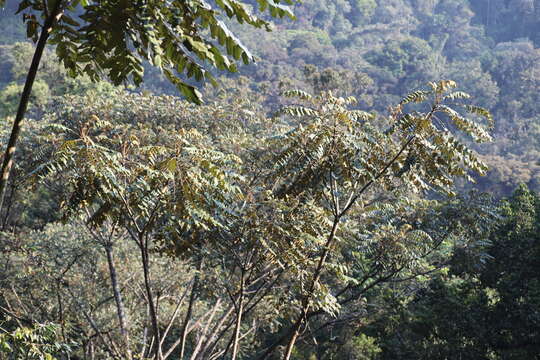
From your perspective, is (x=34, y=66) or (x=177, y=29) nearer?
(x=34, y=66)

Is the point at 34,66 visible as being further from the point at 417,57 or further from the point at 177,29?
the point at 417,57

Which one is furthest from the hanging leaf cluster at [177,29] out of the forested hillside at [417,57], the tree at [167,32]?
the forested hillside at [417,57]

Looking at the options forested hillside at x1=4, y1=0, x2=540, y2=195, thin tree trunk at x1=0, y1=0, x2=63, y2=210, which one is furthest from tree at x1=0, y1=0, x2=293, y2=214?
forested hillside at x1=4, y1=0, x2=540, y2=195

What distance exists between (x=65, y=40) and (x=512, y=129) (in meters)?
59.0

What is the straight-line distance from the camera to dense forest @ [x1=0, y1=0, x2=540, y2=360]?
2547mm

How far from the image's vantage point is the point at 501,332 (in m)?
12.2

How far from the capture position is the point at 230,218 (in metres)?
5.32

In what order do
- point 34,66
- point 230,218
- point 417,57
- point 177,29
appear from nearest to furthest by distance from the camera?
point 34,66 → point 177,29 → point 230,218 → point 417,57

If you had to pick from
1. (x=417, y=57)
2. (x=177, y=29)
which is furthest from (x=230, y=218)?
(x=417, y=57)

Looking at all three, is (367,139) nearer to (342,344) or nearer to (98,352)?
(98,352)

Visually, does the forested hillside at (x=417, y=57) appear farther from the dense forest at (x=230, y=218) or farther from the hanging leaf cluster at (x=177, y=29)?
the hanging leaf cluster at (x=177, y=29)

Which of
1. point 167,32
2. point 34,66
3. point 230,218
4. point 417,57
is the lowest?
point 230,218

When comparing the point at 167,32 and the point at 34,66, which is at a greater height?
the point at 167,32

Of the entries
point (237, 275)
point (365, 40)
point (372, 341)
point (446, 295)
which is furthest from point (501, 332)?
point (365, 40)
